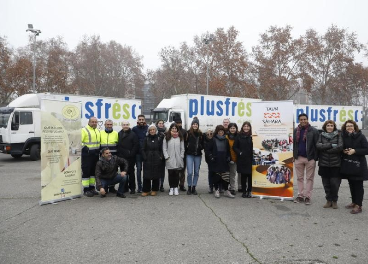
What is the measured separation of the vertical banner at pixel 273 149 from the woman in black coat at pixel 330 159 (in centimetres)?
71

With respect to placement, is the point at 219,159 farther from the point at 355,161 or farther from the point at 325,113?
the point at 325,113

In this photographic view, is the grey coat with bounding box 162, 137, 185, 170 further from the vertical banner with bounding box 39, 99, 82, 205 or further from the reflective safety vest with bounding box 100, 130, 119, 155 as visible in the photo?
the vertical banner with bounding box 39, 99, 82, 205

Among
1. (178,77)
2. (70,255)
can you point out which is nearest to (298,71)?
(178,77)

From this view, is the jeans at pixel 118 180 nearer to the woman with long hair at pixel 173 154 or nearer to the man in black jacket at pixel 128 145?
the man in black jacket at pixel 128 145

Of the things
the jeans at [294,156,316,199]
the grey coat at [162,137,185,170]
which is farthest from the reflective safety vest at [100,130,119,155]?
the jeans at [294,156,316,199]

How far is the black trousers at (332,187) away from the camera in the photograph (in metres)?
5.74

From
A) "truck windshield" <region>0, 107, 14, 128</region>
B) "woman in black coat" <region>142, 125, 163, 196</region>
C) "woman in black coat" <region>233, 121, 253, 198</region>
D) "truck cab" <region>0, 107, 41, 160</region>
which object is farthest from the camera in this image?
"truck windshield" <region>0, 107, 14, 128</region>

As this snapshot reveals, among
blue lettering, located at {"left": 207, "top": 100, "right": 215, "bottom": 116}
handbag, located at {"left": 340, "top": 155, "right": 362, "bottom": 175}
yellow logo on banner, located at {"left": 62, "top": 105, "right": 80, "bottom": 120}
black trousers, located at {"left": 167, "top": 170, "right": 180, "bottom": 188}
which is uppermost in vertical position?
blue lettering, located at {"left": 207, "top": 100, "right": 215, "bottom": 116}

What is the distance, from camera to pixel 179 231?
4.57 meters

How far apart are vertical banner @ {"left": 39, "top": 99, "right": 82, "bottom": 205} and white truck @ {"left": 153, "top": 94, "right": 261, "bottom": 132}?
1090 centimetres

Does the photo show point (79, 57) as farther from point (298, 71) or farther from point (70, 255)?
point (70, 255)

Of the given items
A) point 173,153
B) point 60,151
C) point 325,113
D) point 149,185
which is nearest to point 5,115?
point 60,151

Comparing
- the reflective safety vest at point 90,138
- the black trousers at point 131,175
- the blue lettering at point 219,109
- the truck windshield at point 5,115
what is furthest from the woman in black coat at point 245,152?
the blue lettering at point 219,109

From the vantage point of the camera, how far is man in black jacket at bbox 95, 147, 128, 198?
6.55 meters
